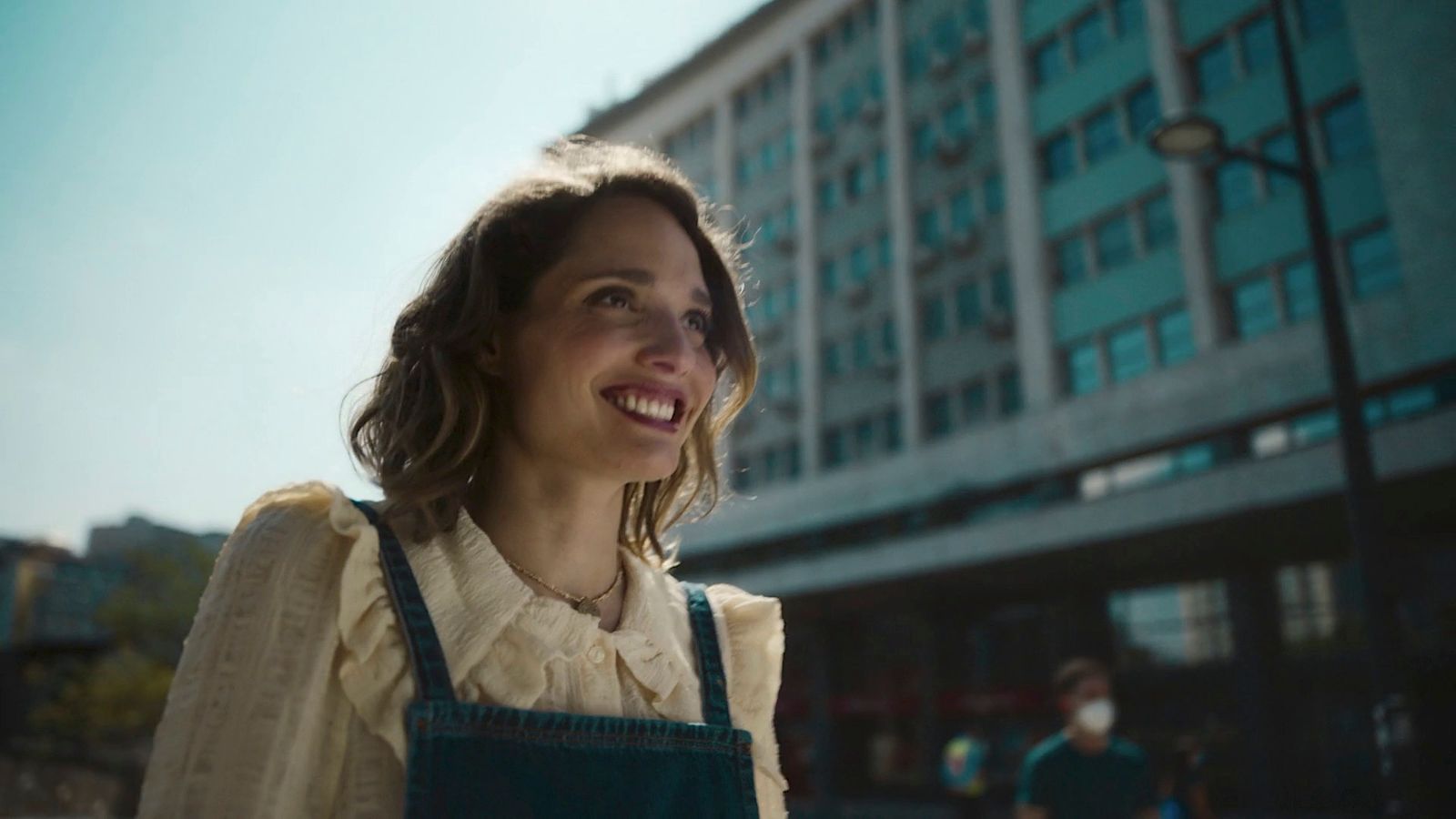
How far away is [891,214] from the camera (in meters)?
31.8

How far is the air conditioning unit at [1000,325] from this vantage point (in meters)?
27.2

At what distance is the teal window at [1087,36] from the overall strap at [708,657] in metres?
27.4

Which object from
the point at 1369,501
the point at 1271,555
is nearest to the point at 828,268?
the point at 1271,555

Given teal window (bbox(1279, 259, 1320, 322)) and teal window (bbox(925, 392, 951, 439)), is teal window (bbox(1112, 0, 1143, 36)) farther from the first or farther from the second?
teal window (bbox(925, 392, 951, 439))

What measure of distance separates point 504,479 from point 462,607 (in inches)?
11.4

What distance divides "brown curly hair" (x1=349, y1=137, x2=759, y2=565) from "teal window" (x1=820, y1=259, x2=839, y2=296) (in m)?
32.5

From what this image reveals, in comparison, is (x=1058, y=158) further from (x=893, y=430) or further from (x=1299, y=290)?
(x=893, y=430)

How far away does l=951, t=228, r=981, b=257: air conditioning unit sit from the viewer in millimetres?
28688

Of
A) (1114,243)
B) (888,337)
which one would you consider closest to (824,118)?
(888,337)

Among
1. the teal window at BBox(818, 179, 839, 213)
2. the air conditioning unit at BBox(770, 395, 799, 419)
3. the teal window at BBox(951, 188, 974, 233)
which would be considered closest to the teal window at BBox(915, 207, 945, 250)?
the teal window at BBox(951, 188, 974, 233)

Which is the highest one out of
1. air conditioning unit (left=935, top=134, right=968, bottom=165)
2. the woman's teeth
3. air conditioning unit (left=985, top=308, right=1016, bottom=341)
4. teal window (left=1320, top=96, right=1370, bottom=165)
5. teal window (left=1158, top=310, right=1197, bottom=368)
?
air conditioning unit (left=935, top=134, right=968, bottom=165)

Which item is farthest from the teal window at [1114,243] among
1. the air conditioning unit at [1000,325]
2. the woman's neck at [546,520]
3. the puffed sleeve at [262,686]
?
the puffed sleeve at [262,686]

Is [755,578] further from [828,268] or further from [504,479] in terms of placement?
[504,479]

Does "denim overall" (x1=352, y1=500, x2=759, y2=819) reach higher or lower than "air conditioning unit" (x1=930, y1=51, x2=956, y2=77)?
lower
